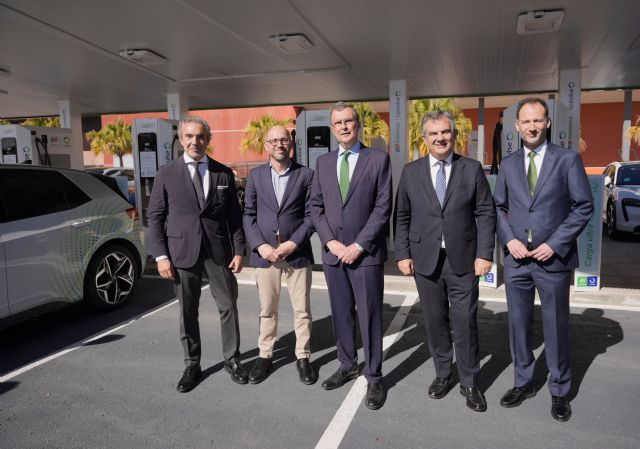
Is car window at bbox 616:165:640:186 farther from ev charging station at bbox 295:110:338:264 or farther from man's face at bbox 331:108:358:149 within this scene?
man's face at bbox 331:108:358:149

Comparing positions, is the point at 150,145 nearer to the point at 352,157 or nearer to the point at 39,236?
the point at 39,236

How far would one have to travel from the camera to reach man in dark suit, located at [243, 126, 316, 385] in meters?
3.79

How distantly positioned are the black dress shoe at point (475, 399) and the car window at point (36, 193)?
398 centimetres

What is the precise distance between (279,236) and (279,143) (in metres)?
0.69

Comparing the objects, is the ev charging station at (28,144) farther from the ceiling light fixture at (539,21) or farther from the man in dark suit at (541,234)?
the man in dark suit at (541,234)

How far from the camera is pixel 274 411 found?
3398 mm

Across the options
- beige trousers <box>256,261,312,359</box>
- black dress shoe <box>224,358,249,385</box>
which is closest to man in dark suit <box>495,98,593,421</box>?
beige trousers <box>256,261,312,359</box>

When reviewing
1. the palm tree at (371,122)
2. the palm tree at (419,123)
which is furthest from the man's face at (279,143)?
the palm tree at (371,122)

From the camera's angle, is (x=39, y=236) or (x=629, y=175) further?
(x=629, y=175)

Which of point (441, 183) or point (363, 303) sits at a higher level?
point (441, 183)

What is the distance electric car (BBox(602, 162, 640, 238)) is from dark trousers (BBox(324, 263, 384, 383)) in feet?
27.1

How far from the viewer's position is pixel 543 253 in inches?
124

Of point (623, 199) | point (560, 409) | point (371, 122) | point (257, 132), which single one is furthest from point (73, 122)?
point (257, 132)

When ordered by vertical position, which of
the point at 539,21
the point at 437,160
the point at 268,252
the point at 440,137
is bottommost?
the point at 268,252
